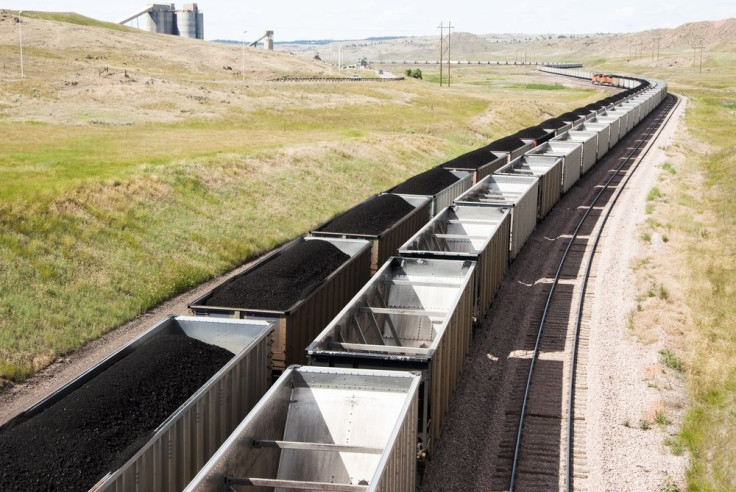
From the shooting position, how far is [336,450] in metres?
12.4

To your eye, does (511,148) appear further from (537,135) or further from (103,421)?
(103,421)

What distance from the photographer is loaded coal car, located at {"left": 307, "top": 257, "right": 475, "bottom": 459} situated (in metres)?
14.4

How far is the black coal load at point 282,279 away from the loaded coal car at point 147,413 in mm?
1413

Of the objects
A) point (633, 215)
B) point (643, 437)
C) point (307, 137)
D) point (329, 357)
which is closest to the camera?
point (329, 357)

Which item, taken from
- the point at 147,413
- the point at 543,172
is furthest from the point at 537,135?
the point at 147,413

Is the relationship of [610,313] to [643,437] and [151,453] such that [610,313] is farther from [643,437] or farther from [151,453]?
[151,453]

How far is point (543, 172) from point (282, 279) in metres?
23.0

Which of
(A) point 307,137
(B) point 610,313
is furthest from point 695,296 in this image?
(A) point 307,137

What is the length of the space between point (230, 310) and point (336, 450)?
202 inches

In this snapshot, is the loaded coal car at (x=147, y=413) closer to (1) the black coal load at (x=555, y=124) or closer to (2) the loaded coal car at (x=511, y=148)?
(2) the loaded coal car at (x=511, y=148)

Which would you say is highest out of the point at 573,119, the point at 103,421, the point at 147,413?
the point at 573,119

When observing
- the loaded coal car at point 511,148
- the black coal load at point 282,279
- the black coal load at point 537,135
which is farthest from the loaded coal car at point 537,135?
the black coal load at point 282,279

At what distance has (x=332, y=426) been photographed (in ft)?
43.3

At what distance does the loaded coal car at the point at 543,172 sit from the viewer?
3655 centimetres
